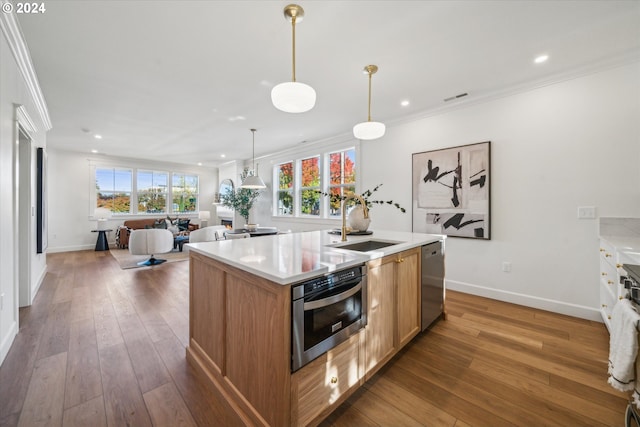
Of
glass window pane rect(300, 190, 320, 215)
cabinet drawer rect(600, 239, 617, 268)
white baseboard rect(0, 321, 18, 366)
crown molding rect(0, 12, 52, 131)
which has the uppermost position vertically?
crown molding rect(0, 12, 52, 131)

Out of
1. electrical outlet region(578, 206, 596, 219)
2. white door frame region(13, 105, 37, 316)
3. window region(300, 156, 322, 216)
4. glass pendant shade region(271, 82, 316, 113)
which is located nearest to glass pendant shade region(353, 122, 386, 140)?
glass pendant shade region(271, 82, 316, 113)

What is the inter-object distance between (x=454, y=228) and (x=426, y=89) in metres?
1.80

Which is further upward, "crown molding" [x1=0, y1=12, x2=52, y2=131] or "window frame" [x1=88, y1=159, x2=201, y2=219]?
"crown molding" [x1=0, y1=12, x2=52, y2=131]

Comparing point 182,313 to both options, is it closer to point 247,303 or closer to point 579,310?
point 247,303

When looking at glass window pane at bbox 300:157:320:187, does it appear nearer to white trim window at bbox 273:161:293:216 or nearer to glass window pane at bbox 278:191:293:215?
white trim window at bbox 273:161:293:216

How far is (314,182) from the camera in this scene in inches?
228

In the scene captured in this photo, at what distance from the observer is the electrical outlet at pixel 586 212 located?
8.45 ft

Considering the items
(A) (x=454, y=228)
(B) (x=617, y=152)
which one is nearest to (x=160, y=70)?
(A) (x=454, y=228)

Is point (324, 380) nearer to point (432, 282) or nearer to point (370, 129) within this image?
point (432, 282)

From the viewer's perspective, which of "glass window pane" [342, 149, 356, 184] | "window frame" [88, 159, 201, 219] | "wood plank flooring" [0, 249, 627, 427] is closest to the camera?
"wood plank flooring" [0, 249, 627, 427]

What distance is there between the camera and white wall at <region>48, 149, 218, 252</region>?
20.9 ft

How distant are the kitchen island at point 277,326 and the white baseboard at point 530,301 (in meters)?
1.76

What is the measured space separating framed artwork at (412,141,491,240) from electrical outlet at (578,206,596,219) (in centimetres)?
79

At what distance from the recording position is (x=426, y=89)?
3055 millimetres
